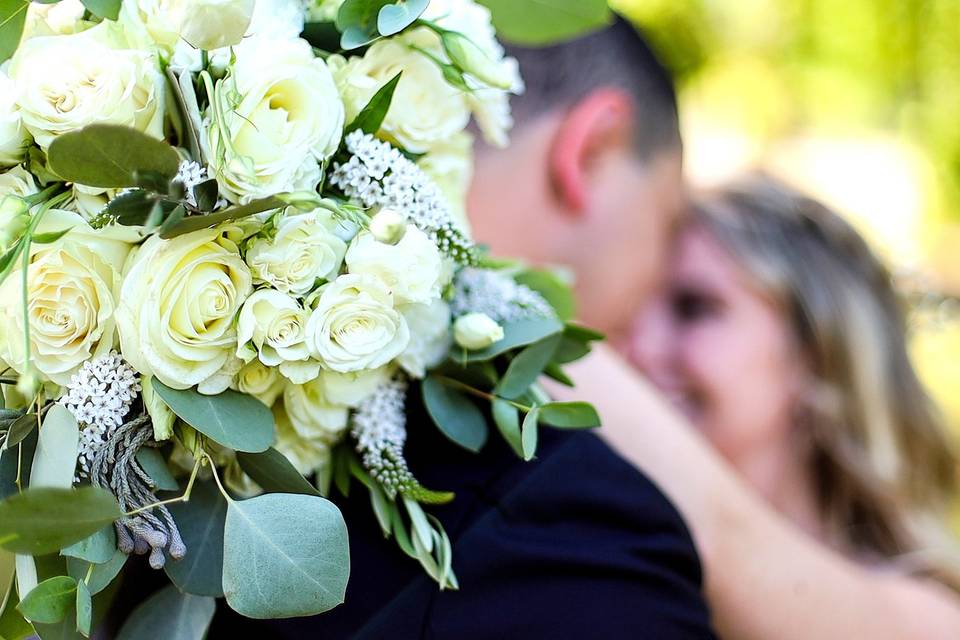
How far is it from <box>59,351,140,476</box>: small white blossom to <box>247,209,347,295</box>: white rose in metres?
0.12

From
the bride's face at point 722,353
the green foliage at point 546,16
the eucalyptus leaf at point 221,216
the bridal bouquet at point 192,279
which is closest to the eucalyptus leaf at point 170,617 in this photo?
the bridal bouquet at point 192,279

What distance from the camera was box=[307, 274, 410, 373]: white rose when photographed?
24.5 inches

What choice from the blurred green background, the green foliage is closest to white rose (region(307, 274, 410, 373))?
the green foliage

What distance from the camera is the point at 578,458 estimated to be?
0.84m

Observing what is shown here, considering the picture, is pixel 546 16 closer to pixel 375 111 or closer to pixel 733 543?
pixel 375 111

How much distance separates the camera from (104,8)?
638 mm

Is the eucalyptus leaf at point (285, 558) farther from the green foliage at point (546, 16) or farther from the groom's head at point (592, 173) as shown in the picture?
the groom's head at point (592, 173)

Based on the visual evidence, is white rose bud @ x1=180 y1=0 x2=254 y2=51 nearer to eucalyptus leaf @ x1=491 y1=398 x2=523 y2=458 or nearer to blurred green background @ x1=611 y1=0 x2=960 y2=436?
eucalyptus leaf @ x1=491 y1=398 x2=523 y2=458

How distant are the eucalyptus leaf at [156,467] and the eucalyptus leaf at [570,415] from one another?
1.02ft

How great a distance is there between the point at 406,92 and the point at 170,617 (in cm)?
47

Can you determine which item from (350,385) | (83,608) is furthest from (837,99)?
(83,608)

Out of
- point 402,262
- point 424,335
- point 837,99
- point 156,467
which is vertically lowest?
point 837,99

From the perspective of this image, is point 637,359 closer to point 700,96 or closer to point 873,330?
point 873,330

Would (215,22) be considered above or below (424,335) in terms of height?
above
